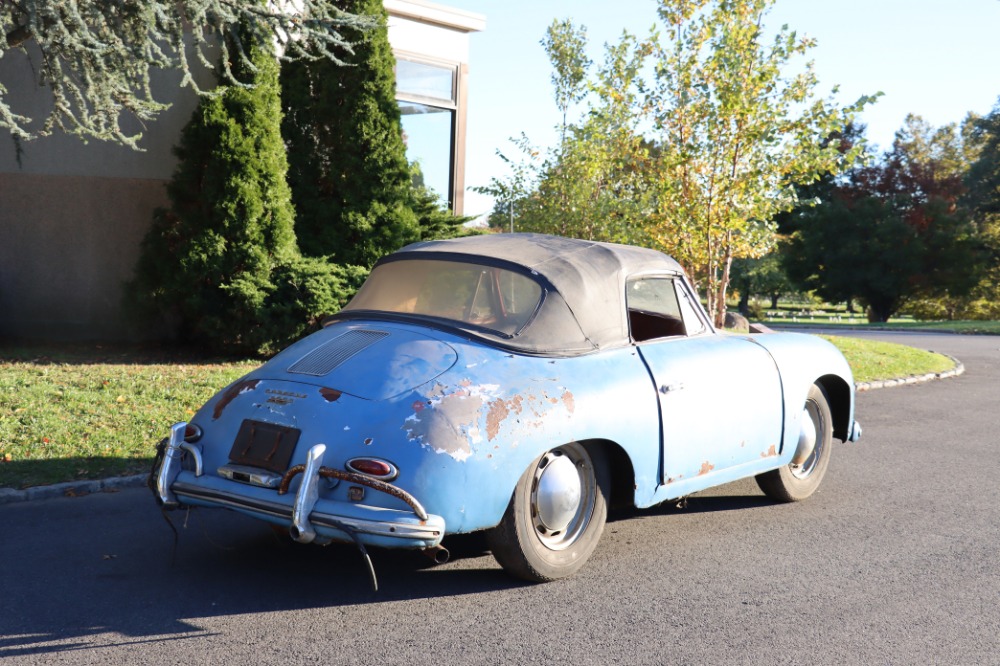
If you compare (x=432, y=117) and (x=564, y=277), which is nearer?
(x=564, y=277)

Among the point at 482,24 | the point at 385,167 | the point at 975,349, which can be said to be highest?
the point at 482,24

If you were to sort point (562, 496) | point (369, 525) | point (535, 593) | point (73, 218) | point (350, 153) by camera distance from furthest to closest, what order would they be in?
point (73, 218), point (350, 153), point (562, 496), point (535, 593), point (369, 525)

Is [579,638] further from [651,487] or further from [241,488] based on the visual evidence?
[241,488]

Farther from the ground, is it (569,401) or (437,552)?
(569,401)

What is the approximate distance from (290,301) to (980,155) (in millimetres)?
52930

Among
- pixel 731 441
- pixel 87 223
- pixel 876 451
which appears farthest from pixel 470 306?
pixel 87 223

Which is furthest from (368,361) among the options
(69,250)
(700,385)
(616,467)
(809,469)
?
(69,250)

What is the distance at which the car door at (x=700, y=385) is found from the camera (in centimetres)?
555

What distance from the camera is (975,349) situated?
2334 cm

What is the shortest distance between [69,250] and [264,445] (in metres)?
10.8

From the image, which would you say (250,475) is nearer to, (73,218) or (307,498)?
(307,498)

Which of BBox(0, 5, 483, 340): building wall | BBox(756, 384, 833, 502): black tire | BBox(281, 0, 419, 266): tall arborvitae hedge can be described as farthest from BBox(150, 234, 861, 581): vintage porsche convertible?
BBox(0, 5, 483, 340): building wall

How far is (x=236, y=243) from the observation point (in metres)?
12.3

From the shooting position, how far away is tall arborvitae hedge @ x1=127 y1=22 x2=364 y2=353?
12.0 meters
